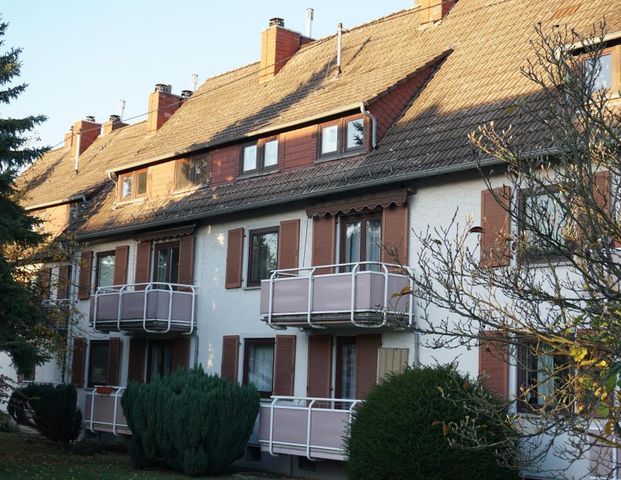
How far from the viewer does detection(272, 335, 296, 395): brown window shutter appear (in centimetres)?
2309

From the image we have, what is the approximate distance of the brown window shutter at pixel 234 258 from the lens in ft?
82.5

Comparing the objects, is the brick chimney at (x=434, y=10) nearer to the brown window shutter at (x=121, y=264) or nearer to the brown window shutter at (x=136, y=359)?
the brown window shutter at (x=121, y=264)

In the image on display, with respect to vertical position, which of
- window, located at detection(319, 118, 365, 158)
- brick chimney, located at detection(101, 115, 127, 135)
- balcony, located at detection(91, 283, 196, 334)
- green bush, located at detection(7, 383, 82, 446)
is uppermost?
brick chimney, located at detection(101, 115, 127, 135)

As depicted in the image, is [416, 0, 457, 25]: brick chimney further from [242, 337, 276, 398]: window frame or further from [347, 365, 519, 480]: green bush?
[347, 365, 519, 480]: green bush

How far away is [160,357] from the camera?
1104 inches

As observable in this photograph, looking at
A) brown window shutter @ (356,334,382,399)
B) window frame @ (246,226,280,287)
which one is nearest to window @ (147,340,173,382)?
window frame @ (246,226,280,287)

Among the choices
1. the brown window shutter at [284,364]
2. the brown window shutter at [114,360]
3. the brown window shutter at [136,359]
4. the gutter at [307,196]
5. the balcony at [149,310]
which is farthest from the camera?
the brown window shutter at [114,360]

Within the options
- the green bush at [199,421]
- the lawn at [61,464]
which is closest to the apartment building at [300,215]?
the green bush at [199,421]

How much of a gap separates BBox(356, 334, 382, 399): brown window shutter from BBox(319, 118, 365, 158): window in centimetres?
427

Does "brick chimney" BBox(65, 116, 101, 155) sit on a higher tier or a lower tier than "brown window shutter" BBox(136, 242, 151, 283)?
higher

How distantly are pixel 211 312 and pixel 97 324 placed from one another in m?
3.70

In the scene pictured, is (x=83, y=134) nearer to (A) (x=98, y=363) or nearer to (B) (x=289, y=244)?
(A) (x=98, y=363)

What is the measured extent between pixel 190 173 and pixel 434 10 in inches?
309

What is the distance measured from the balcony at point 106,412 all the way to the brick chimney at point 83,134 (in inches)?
560
